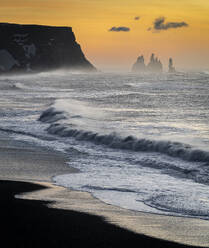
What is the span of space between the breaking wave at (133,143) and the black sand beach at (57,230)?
6271mm

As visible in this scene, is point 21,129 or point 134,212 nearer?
point 134,212

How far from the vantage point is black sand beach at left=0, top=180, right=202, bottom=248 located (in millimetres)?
7125

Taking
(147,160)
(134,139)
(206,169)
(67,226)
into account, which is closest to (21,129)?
(134,139)

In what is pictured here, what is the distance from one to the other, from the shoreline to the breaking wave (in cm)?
354

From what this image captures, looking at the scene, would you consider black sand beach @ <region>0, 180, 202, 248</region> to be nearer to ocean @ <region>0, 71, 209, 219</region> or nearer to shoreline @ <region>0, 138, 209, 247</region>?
shoreline @ <region>0, 138, 209, 247</region>

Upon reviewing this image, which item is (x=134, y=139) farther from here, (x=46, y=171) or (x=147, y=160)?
(x=46, y=171)

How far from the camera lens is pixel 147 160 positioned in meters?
14.6

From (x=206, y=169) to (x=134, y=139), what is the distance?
505cm

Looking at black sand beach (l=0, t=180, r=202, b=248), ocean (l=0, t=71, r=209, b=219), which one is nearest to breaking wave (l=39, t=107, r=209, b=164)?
ocean (l=0, t=71, r=209, b=219)

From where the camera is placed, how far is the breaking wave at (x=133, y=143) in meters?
14.8

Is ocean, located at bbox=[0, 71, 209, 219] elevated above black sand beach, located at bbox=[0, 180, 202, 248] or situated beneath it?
elevated above

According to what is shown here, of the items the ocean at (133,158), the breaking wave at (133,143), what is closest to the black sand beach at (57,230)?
the ocean at (133,158)

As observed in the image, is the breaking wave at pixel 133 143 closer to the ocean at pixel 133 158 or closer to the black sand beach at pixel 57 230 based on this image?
the ocean at pixel 133 158

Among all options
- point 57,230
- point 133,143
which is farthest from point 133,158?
point 57,230
